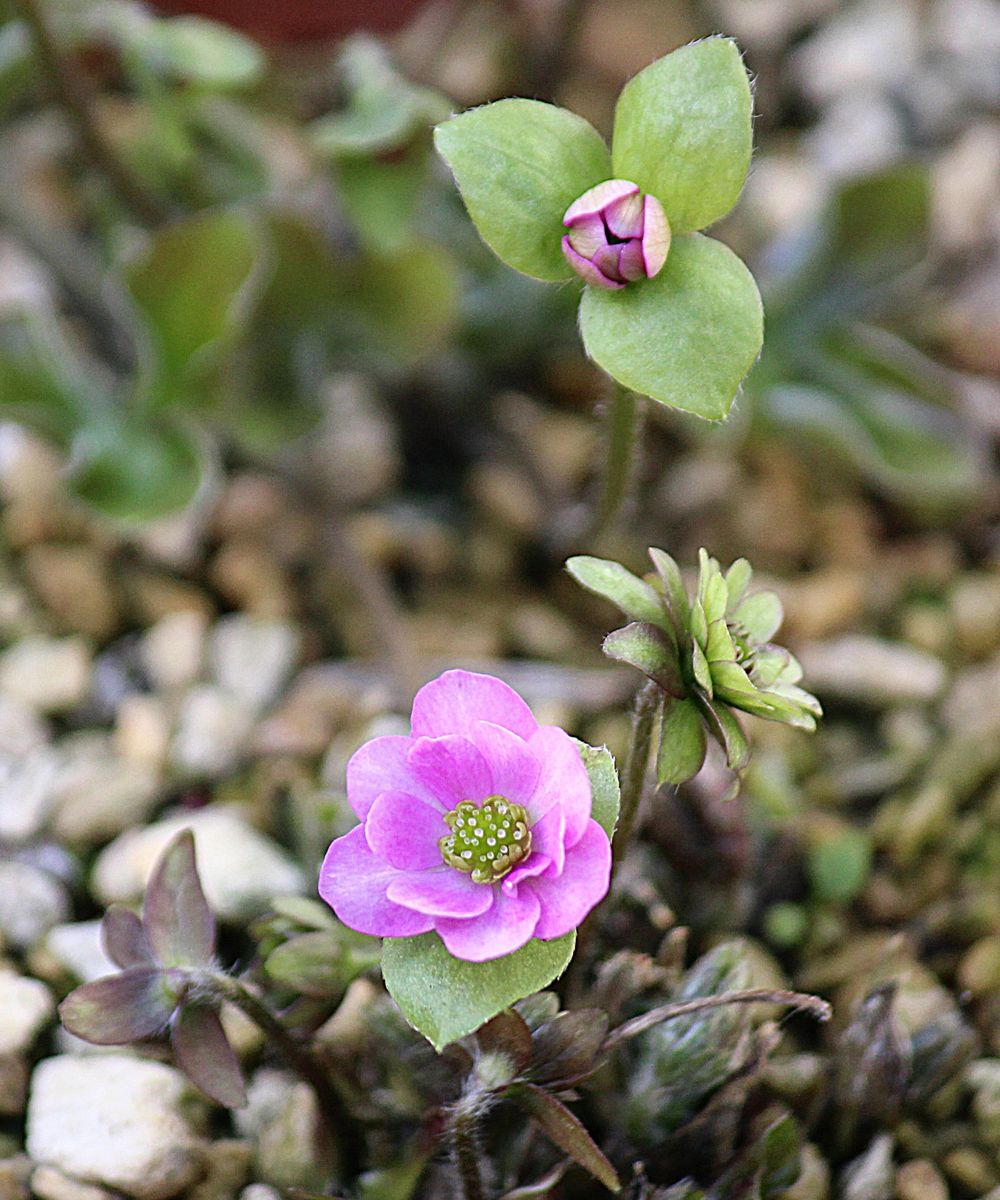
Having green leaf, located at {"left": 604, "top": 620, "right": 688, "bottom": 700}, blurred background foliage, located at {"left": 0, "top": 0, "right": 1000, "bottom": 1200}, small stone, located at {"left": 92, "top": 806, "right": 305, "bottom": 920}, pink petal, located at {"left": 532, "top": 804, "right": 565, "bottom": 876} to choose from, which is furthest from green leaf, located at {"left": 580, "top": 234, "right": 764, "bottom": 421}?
small stone, located at {"left": 92, "top": 806, "right": 305, "bottom": 920}

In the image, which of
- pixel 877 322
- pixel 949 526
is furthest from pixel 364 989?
pixel 877 322

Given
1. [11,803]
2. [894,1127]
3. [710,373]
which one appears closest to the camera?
[710,373]

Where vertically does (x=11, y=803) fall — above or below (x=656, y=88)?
below

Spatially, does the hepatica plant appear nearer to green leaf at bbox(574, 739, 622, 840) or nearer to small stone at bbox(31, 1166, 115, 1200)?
green leaf at bbox(574, 739, 622, 840)

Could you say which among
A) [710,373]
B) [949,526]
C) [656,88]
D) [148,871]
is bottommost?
[949,526]

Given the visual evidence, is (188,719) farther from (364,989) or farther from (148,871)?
(364,989)

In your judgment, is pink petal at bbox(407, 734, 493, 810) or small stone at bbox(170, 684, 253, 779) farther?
small stone at bbox(170, 684, 253, 779)

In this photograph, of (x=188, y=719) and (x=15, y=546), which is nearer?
(x=188, y=719)

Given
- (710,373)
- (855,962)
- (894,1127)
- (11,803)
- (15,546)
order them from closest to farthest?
(710,373), (894,1127), (855,962), (11,803), (15,546)
